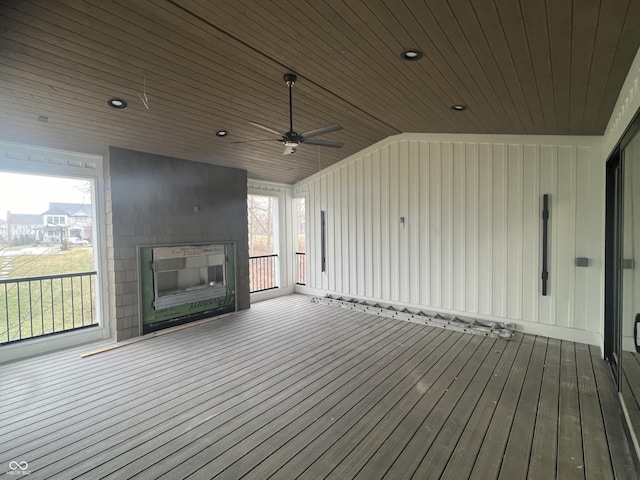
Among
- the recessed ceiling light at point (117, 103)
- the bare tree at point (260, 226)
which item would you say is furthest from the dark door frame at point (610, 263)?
the bare tree at point (260, 226)

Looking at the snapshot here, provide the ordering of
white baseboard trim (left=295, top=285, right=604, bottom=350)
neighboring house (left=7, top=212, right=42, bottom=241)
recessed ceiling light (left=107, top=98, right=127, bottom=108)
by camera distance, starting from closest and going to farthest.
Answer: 1. recessed ceiling light (left=107, top=98, right=127, bottom=108)
2. neighboring house (left=7, top=212, right=42, bottom=241)
3. white baseboard trim (left=295, top=285, right=604, bottom=350)

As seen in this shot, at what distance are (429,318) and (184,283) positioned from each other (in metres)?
4.24

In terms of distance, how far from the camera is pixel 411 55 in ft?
8.46

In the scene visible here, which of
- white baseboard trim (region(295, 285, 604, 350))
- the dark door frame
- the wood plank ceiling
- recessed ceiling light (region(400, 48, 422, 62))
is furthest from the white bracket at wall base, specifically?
recessed ceiling light (region(400, 48, 422, 62))

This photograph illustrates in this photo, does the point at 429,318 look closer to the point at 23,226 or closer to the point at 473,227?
the point at 473,227

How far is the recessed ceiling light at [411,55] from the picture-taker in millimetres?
2504

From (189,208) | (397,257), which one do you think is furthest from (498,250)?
(189,208)

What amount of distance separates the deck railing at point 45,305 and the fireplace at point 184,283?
0.76m

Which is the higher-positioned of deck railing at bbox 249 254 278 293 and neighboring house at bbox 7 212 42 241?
neighboring house at bbox 7 212 42 241

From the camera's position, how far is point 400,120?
15.5 feet

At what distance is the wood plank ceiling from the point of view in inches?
80.1

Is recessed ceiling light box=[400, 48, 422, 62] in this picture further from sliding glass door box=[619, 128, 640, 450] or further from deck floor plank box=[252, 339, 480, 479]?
deck floor plank box=[252, 339, 480, 479]

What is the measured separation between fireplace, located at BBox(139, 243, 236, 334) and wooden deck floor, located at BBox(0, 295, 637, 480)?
712mm

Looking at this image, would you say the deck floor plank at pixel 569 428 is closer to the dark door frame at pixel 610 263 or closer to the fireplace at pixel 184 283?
the dark door frame at pixel 610 263
